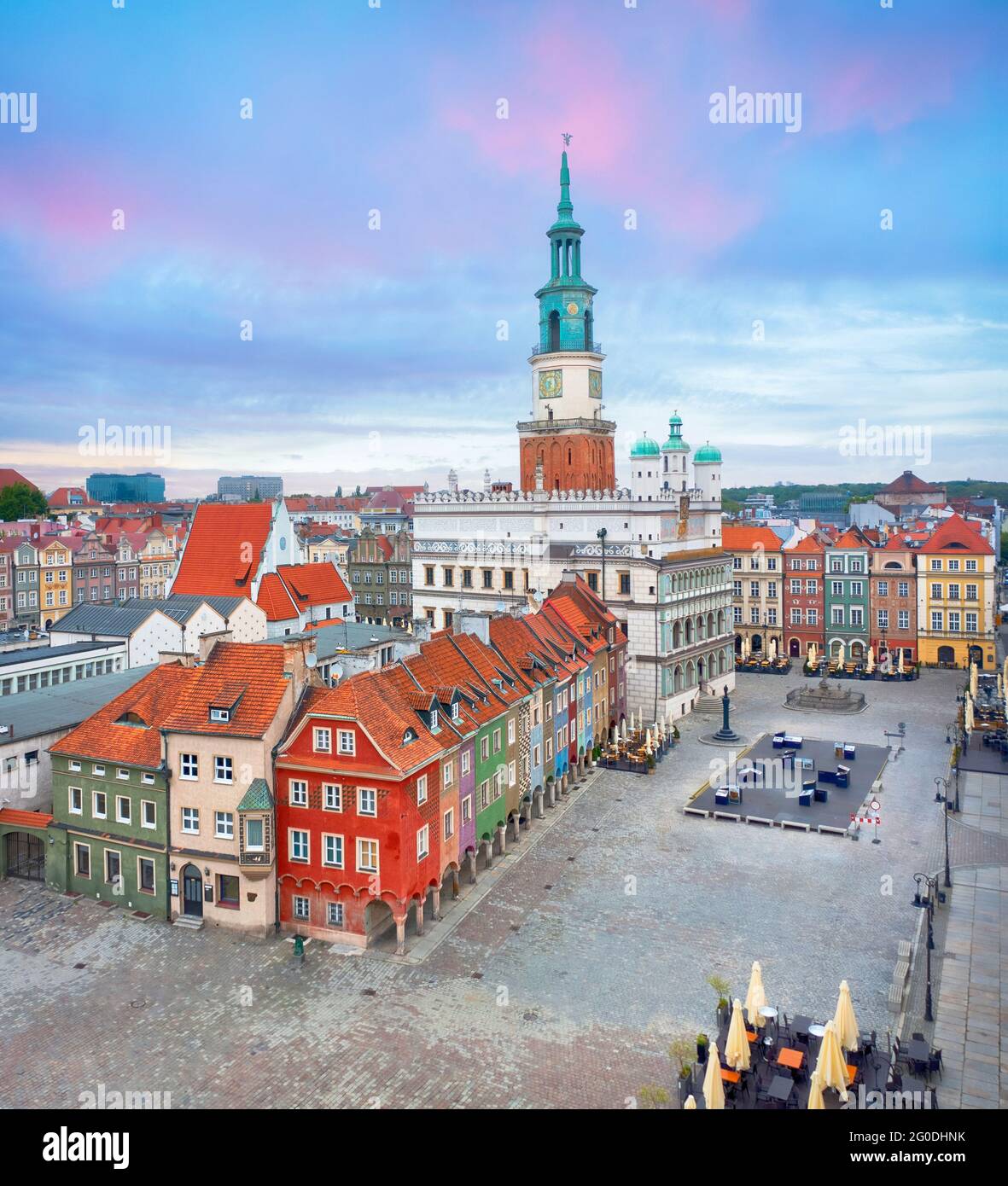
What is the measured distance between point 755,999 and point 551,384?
6427 cm

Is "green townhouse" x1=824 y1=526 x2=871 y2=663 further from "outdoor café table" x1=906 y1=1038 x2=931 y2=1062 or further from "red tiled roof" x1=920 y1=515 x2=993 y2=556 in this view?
"outdoor café table" x1=906 y1=1038 x2=931 y2=1062

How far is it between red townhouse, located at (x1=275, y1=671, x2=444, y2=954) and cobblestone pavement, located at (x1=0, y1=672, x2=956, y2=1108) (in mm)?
1676

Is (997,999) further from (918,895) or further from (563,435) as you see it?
(563,435)

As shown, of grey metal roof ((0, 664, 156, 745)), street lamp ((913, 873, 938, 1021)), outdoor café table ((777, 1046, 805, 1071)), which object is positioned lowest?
street lamp ((913, 873, 938, 1021))

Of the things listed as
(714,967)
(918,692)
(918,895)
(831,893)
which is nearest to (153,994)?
(714,967)

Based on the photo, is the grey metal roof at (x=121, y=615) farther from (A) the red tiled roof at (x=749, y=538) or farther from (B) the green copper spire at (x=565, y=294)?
(A) the red tiled roof at (x=749, y=538)

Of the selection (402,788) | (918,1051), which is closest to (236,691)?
(402,788)

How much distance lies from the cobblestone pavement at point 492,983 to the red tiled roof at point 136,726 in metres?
6.10

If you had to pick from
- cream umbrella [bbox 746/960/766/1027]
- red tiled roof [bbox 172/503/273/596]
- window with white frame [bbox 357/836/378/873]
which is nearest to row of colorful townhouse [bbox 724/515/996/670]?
red tiled roof [bbox 172/503/273/596]

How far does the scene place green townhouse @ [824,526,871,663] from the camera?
8988 cm

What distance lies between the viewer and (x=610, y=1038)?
26.6 meters

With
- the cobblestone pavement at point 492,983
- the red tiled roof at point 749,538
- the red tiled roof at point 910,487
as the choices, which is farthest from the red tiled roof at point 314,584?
the red tiled roof at point 910,487

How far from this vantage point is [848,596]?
90.7m

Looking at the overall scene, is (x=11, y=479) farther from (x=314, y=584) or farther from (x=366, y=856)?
(x=366, y=856)
